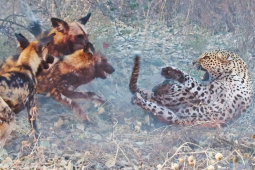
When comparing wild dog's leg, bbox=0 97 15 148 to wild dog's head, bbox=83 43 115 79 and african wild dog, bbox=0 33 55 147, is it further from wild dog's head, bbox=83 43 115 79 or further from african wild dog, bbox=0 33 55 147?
wild dog's head, bbox=83 43 115 79

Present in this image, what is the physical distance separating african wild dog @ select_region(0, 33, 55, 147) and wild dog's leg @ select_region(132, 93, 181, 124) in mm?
1087

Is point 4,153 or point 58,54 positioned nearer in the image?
point 4,153

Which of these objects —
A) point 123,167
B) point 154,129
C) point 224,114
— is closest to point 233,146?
point 224,114

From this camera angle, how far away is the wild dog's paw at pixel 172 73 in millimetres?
3933

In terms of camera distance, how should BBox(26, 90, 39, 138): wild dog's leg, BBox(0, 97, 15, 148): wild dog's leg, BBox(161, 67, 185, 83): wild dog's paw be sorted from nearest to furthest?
1. BBox(0, 97, 15, 148): wild dog's leg
2. BBox(26, 90, 39, 138): wild dog's leg
3. BBox(161, 67, 185, 83): wild dog's paw

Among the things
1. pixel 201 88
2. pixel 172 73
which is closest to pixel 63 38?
pixel 172 73

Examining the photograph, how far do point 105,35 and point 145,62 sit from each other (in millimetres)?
525

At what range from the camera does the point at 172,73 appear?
396 cm

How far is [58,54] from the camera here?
12.9 feet

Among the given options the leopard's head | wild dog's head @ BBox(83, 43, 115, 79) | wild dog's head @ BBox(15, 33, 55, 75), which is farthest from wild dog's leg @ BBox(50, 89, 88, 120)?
the leopard's head

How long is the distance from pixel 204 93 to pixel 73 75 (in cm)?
147

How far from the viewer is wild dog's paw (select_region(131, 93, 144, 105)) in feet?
12.8

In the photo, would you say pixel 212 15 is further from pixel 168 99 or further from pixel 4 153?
pixel 4 153

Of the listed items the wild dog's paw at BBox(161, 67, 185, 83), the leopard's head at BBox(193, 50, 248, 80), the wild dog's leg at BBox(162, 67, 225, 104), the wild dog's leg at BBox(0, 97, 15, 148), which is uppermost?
the leopard's head at BBox(193, 50, 248, 80)
